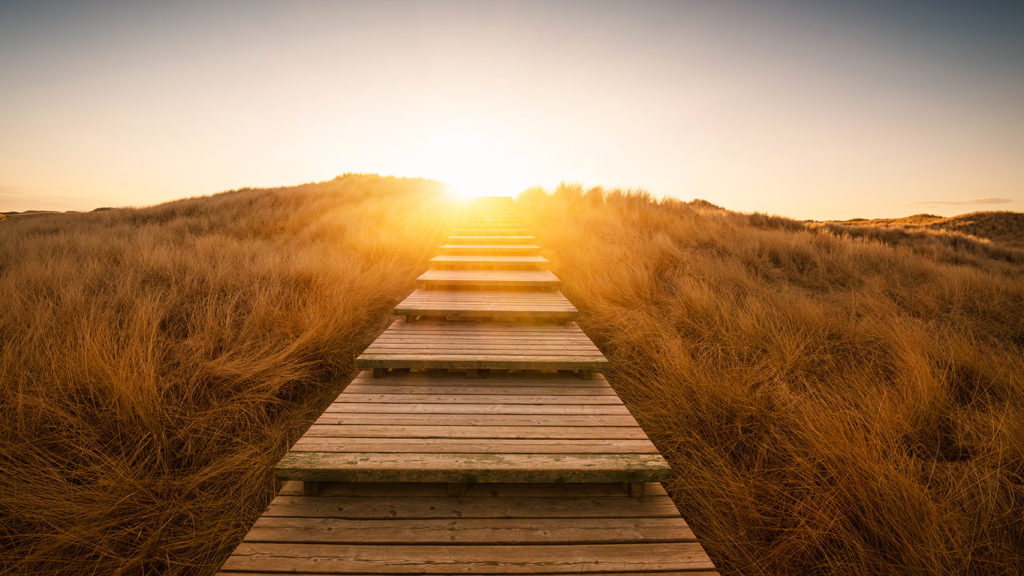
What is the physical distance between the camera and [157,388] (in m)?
2.51

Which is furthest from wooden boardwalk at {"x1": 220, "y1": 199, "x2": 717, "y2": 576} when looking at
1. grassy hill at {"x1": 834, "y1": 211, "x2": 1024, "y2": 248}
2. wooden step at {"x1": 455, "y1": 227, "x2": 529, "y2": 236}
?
grassy hill at {"x1": 834, "y1": 211, "x2": 1024, "y2": 248}

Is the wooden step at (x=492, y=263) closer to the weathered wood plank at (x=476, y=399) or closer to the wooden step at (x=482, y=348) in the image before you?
the wooden step at (x=482, y=348)

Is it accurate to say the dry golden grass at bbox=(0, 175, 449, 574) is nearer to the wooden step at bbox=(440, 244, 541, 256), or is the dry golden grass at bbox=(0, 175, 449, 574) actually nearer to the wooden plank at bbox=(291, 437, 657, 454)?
the wooden plank at bbox=(291, 437, 657, 454)

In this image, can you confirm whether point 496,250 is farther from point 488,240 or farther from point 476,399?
point 476,399

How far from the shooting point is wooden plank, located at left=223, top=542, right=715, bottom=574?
1.43 metres

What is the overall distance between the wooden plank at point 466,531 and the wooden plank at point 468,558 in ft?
0.10

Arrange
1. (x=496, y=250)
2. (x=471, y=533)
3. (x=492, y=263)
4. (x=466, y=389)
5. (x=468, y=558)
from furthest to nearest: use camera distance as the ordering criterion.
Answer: (x=496, y=250) < (x=492, y=263) < (x=466, y=389) < (x=471, y=533) < (x=468, y=558)

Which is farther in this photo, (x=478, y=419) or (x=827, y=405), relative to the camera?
(x=827, y=405)

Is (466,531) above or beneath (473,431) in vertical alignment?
beneath

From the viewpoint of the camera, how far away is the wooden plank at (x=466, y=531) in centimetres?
155

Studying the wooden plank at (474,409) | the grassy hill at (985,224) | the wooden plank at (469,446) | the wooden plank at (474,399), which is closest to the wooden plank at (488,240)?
the wooden plank at (474,399)

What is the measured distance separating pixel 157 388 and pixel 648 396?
3.39 metres

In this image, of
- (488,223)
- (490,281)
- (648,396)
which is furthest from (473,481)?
(488,223)

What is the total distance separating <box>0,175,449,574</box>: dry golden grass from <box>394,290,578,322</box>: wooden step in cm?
62
